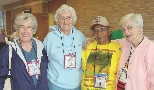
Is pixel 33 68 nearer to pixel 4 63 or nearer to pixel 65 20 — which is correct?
pixel 4 63

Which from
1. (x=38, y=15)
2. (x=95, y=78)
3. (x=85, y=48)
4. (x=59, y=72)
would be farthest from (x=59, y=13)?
(x=38, y=15)

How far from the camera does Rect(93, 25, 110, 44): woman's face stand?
2469mm

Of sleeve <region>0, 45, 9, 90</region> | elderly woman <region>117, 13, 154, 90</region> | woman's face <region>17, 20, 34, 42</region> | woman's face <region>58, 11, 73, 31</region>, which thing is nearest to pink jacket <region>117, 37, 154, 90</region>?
elderly woman <region>117, 13, 154, 90</region>

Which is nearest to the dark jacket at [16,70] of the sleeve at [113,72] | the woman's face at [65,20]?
the woman's face at [65,20]

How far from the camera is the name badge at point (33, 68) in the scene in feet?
7.16

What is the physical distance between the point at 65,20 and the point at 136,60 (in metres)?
0.84

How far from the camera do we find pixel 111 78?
8.05 feet

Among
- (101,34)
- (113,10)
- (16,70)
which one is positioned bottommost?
(16,70)

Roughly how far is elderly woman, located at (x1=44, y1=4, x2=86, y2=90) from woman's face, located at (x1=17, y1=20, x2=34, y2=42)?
33cm

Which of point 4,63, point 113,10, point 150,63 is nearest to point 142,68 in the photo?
point 150,63

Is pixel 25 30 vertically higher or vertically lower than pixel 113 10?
lower

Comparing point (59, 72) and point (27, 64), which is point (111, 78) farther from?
point (27, 64)

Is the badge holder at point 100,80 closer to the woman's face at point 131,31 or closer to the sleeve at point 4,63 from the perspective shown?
the woman's face at point 131,31

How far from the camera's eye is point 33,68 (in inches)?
86.6
